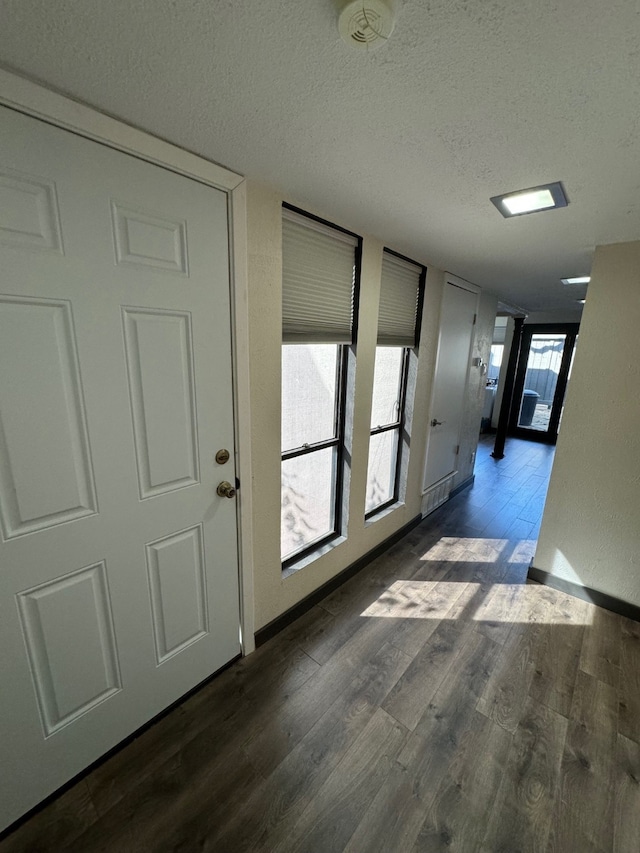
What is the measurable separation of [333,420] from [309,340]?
574 millimetres

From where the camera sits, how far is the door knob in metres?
1.45

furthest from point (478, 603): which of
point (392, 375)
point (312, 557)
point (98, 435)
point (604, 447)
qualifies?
point (98, 435)

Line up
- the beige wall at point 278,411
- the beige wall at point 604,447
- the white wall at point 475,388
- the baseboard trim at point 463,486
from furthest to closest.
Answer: the baseboard trim at point 463,486
the white wall at point 475,388
the beige wall at point 604,447
the beige wall at point 278,411

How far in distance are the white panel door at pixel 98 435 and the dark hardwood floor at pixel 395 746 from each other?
0.24 m

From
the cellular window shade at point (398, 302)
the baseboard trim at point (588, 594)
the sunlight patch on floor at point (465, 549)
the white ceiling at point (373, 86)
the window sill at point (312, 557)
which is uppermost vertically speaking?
the white ceiling at point (373, 86)

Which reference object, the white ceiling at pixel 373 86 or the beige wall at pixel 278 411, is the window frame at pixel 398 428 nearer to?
the beige wall at pixel 278 411

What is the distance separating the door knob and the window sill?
27.4 inches

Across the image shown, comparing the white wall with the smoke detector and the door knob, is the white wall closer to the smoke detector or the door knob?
the door knob

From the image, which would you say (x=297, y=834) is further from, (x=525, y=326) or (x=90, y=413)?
(x=525, y=326)

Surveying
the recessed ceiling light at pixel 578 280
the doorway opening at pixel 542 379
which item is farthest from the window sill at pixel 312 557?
the doorway opening at pixel 542 379

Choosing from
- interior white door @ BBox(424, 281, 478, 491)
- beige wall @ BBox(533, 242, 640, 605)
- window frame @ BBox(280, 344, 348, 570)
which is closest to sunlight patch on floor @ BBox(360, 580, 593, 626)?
beige wall @ BBox(533, 242, 640, 605)

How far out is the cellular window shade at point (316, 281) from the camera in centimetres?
157

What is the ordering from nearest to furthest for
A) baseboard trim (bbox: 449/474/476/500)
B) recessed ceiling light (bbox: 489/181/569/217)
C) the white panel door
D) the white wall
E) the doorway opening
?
the white panel door < recessed ceiling light (bbox: 489/181/569/217) < the white wall < baseboard trim (bbox: 449/474/476/500) < the doorway opening

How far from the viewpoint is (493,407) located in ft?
22.5
